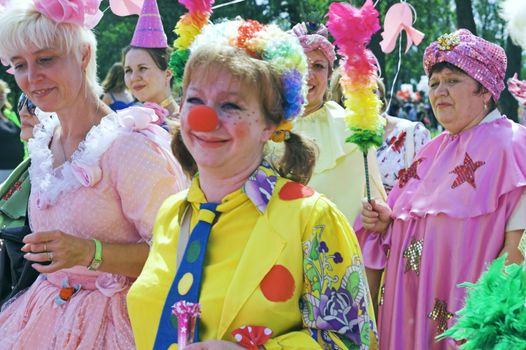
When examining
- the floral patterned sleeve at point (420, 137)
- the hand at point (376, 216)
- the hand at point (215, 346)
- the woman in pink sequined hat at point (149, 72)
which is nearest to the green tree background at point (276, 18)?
the woman in pink sequined hat at point (149, 72)

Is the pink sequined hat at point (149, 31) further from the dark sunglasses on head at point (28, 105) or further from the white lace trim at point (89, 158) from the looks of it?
the white lace trim at point (89, 158)

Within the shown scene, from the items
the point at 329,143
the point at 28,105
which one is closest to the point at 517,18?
the point at 329,143

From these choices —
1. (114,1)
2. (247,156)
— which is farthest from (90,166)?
(114,1)

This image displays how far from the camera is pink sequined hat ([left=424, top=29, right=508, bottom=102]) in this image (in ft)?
12.3

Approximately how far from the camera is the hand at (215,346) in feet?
7.10

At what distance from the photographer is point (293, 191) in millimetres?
2400

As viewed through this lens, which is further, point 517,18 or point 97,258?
point 97,258

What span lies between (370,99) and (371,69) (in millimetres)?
135

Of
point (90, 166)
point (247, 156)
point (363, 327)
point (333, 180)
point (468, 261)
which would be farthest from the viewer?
Answer: point (333, 180)

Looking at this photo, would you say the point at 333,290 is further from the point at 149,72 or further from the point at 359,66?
the point at 149,72

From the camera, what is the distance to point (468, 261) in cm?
359

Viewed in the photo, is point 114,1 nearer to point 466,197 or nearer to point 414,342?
point 466,197

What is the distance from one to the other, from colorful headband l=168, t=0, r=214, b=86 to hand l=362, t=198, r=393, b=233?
4.58 ft

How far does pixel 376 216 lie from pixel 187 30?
1.52 m
